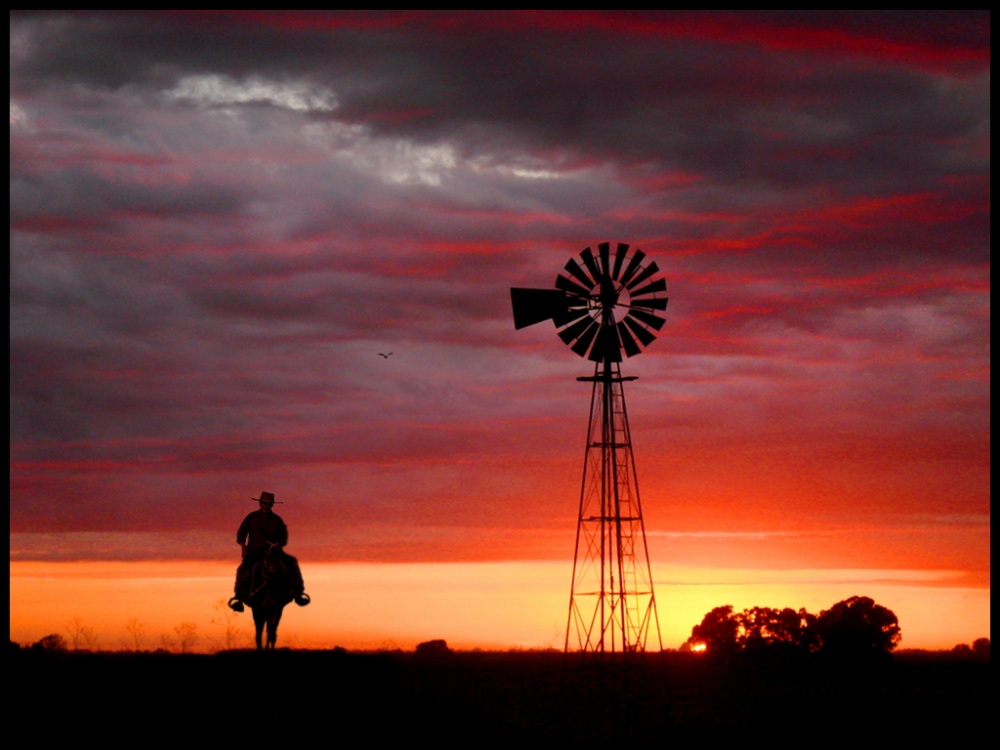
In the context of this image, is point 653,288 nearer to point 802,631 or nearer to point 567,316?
point 567,316

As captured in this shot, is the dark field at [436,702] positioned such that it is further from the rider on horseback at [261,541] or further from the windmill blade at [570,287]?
the windmill blade at [570,287]

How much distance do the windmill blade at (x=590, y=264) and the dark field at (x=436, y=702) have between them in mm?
14225

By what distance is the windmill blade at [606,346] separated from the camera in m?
46.2

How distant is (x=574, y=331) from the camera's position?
46.8 m

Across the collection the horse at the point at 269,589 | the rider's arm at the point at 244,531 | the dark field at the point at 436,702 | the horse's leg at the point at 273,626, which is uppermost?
the rider's arm at the point at 244,531

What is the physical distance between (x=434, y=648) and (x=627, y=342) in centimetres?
2158

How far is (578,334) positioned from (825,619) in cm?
2313

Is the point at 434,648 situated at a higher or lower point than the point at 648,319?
lower

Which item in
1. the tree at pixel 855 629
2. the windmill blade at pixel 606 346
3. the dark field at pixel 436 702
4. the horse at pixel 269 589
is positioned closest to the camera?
the dark field at pixel 436 702

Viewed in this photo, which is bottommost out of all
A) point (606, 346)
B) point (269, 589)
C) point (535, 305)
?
point (269, 589)

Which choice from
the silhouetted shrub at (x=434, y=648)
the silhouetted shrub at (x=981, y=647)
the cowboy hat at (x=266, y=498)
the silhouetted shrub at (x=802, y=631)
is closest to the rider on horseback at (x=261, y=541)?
the cowboy hat at (x=266, y=498)

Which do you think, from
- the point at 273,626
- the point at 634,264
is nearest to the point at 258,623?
the point at 273,626

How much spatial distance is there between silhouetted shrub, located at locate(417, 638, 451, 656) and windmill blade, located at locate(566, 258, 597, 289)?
21.0 metres

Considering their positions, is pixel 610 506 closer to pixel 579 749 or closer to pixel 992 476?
pixel 579 749
